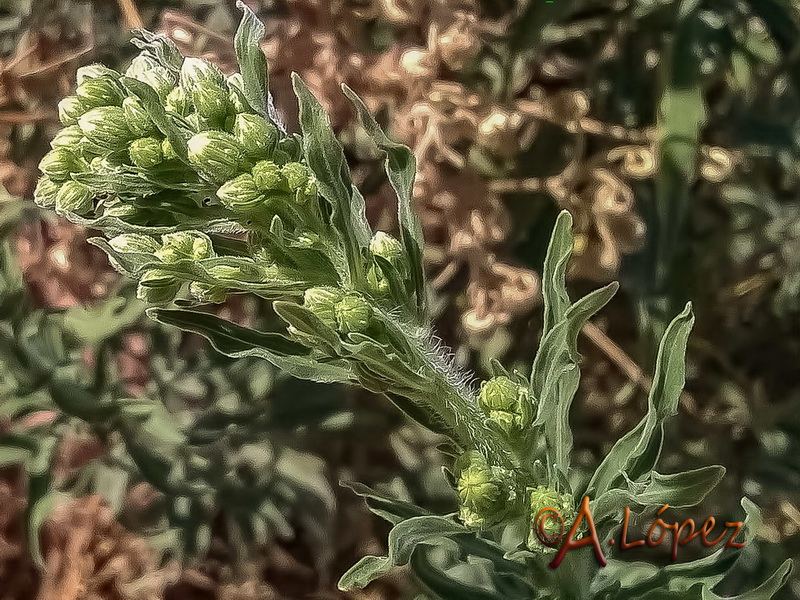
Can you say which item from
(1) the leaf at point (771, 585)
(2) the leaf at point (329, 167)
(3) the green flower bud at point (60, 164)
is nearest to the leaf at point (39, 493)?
(3) the green flower bud at point (60, 164)

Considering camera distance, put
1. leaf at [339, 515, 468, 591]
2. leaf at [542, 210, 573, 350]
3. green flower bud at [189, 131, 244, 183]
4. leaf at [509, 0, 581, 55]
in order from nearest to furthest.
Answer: green flower bud at [189, 131, 244, 183], leaf at [339, 515, 468, 591], leaf at [542, 210, 573, 350], leaf at [509, 0, 581, 55]

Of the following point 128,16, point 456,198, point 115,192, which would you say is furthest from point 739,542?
point 128,16

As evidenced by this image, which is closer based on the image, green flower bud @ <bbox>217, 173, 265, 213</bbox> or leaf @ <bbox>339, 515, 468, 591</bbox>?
green flower bud @ <bbox>217, 173, 265, 213</bbox>

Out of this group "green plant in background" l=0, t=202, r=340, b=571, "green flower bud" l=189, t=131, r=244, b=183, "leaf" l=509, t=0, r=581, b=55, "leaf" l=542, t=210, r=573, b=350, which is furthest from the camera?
"leaf" l=509, t=0, r=581, b=55

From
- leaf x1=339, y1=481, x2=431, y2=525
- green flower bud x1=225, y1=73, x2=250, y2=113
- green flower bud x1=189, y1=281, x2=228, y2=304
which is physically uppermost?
green flower bud x1=225, y1=73, x2=250, y2=113

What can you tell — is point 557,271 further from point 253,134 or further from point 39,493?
point 39,493

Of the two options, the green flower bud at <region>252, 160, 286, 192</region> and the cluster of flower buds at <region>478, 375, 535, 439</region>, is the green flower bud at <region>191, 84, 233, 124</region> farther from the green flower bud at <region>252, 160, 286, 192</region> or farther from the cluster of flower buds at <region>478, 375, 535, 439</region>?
the cluster of flower buds at <region>478, 375, 535, 439</region>

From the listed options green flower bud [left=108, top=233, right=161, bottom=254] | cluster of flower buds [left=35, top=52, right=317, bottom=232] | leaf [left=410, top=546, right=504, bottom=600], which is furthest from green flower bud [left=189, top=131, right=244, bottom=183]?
leaf [left=410, top=546, right=504, bottom=600]

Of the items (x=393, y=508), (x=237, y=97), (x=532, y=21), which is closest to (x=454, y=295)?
(x=532, y=21)
